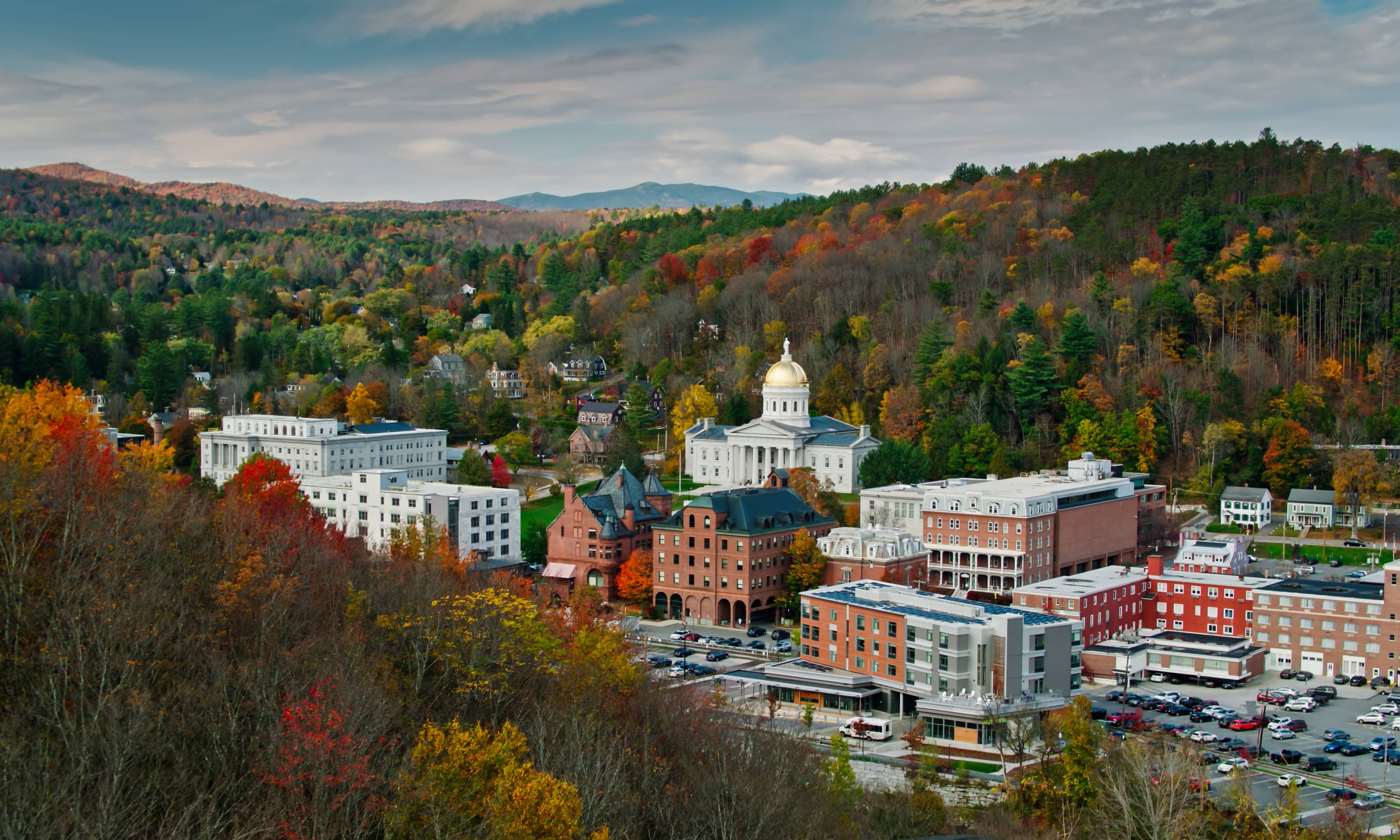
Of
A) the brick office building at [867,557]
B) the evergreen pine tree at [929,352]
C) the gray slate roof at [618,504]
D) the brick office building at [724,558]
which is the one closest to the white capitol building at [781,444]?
the evergreen pine tree at [929,352]

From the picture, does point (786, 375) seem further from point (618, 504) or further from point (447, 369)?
point (447, 369)

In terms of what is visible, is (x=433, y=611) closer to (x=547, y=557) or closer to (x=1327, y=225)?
(x=547, y=557)

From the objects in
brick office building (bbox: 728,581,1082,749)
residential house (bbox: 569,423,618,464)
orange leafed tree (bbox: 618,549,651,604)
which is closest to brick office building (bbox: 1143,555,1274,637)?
brick office building (bbox: 728,581,1082,749)

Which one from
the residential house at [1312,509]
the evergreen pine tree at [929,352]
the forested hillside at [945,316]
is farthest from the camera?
the evergreen pine tree at [929,352]

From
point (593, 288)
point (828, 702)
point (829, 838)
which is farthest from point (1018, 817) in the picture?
point (593, 288)

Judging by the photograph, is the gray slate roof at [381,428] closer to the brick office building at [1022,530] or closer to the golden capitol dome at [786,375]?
the golden capitol dome at [786,375]
